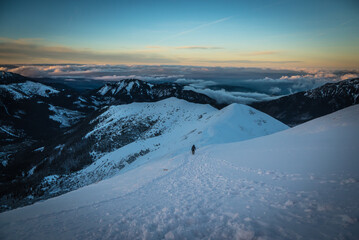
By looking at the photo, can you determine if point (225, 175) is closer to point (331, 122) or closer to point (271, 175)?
point (271, 175)

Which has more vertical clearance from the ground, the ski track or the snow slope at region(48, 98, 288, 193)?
the ski track

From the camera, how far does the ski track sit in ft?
16.5

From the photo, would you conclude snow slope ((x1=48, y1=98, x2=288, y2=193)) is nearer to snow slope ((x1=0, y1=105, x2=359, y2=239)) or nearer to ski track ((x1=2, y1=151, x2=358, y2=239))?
snow slope ((x1=0, y1=105, x2=359, y2=239))

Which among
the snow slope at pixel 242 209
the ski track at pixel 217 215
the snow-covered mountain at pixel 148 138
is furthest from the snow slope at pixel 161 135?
the ski track at pixel 217 215

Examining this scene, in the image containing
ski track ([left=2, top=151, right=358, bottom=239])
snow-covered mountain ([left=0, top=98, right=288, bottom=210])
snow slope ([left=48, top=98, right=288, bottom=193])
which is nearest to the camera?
ski track ([left=2, top=151, right=358, bottom=239])

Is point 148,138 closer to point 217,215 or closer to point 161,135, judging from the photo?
point 161,135

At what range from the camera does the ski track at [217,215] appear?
16.5 feet

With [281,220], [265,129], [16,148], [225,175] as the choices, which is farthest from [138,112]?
[16,148]

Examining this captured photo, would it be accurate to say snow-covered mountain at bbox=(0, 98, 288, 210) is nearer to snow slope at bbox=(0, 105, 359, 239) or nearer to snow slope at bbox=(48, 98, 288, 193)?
snow slope at bbox=(48, 98, 288, 193)

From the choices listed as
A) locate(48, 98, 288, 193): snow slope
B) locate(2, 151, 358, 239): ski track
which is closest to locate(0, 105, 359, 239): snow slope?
locate(2, 151, 358, 239): ski track

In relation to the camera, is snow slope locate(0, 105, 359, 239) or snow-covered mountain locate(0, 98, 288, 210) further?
snow-covered mountain locate(0, 98, 288, 210)

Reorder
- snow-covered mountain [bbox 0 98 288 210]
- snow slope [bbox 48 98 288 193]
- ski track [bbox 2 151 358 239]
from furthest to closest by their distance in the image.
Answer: snow-covered mountain [bbox 0 98 288 210]
snow slope [bbox 48 98 288 193]
ski track [bbox 2 151 358 239]

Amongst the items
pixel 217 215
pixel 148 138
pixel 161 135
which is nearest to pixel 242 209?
pixel 217 215

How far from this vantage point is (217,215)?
6.32m
